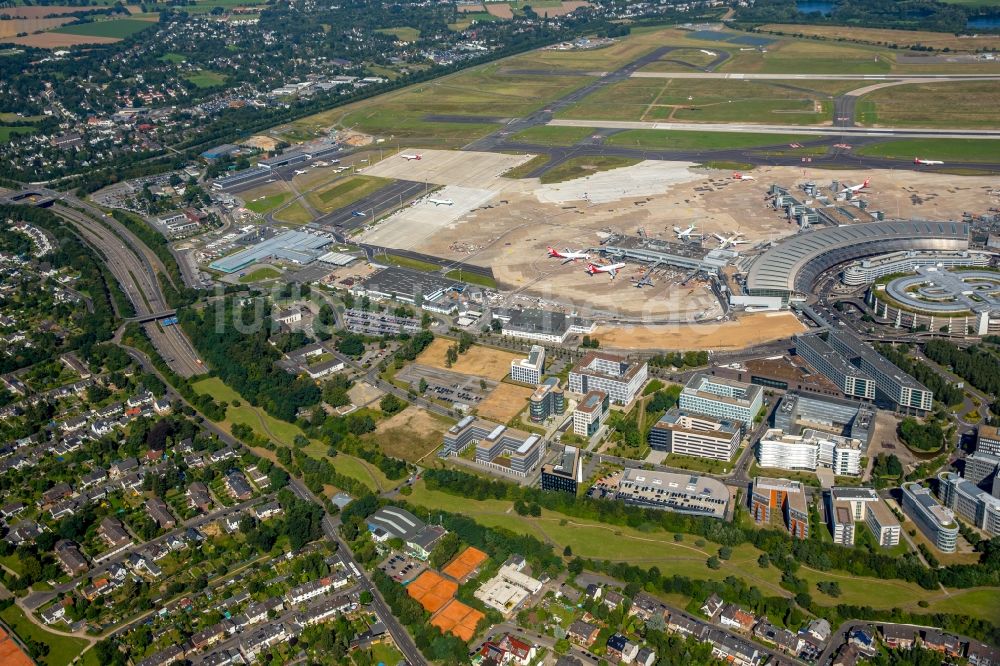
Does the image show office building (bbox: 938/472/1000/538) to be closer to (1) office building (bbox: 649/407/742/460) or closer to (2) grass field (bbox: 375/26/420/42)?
(1) office building (bbox: 649/407/742/460)

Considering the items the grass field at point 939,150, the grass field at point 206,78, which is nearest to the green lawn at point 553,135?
the grass field at point 939,150

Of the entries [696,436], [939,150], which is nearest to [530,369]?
[696,436]

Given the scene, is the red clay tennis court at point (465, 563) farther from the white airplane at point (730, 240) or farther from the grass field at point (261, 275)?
the white airplane at point (730, 240)

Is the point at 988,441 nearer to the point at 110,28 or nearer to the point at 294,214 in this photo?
the point at 294,214

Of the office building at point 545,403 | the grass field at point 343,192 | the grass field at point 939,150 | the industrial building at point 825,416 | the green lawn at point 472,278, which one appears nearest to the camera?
the industrial building at point 825,416

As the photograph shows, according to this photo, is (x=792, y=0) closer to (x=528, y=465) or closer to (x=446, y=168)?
(x=446, y=168)
